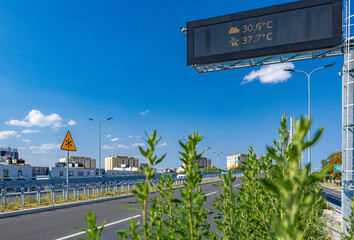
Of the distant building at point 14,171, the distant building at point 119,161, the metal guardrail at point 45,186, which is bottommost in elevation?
the distant building at point 119,161

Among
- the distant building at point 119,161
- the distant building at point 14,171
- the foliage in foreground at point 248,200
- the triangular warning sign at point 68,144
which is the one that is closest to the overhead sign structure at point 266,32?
the foliage in foreground at point 248,200

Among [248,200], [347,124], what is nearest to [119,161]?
[347,124]

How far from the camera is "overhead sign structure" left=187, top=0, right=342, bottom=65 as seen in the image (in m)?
8.38

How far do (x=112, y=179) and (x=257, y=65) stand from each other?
48.0ft

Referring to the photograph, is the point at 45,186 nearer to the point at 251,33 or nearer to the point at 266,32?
the point at 251,33

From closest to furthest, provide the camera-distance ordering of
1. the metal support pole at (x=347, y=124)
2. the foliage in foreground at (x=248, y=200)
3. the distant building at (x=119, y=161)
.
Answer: the foliage in foreground at (x=248, y=200), the metal support pole at (x=347, y=124), the distant building at (x=119, y=161)

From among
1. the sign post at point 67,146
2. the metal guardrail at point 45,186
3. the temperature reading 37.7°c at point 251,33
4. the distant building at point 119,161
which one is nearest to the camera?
the temperature reading 37.7°c at point 251,33

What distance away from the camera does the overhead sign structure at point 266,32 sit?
8383 mm

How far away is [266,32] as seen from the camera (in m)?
9.24

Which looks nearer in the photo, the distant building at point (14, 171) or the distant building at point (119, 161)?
the distant building at point (14, 171)

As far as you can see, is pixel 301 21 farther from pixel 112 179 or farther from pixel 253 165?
pixel 112 179

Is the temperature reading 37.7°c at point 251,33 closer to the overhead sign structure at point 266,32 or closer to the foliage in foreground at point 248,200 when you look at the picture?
the overhead sign structure at point 266,32

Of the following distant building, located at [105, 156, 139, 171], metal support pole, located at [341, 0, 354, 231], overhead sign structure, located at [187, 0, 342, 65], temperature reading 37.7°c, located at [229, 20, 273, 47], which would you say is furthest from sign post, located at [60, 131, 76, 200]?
distant building, located at [105, 156, 139, 171]

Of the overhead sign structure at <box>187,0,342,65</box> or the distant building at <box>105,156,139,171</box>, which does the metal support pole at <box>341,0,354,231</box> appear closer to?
the overhead sign structure at <box>187,0,342,65</box>
